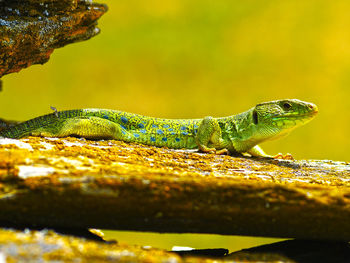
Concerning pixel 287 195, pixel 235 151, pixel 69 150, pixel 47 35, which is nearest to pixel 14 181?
pixel 69 150

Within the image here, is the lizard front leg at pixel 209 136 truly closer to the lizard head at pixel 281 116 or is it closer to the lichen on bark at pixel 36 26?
the lizard head at pixel 281 116

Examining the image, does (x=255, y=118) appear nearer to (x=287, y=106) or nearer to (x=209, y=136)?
(x=287, y=106)

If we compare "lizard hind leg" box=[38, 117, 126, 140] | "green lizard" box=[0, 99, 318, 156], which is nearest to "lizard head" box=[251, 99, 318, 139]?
"green lizard" box=[0, 99, 318, 156]

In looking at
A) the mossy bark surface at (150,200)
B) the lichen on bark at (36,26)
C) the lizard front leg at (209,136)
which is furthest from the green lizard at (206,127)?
the mossy bark surface at (150,200)

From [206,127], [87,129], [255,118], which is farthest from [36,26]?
[255,118]

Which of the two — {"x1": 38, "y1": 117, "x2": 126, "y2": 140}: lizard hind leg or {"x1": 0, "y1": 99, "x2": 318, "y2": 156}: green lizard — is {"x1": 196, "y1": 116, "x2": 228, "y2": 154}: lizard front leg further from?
{"x1": 38, "y1": 117, "x2": 126, "y2": 140}: lizard hind leg

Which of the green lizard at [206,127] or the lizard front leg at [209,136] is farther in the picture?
the lizard front leg at [209,136]

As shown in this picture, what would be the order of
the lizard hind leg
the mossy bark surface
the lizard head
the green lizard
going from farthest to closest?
the lizard head < the green lizard < the lizard hind leg < the mossy bark surface
